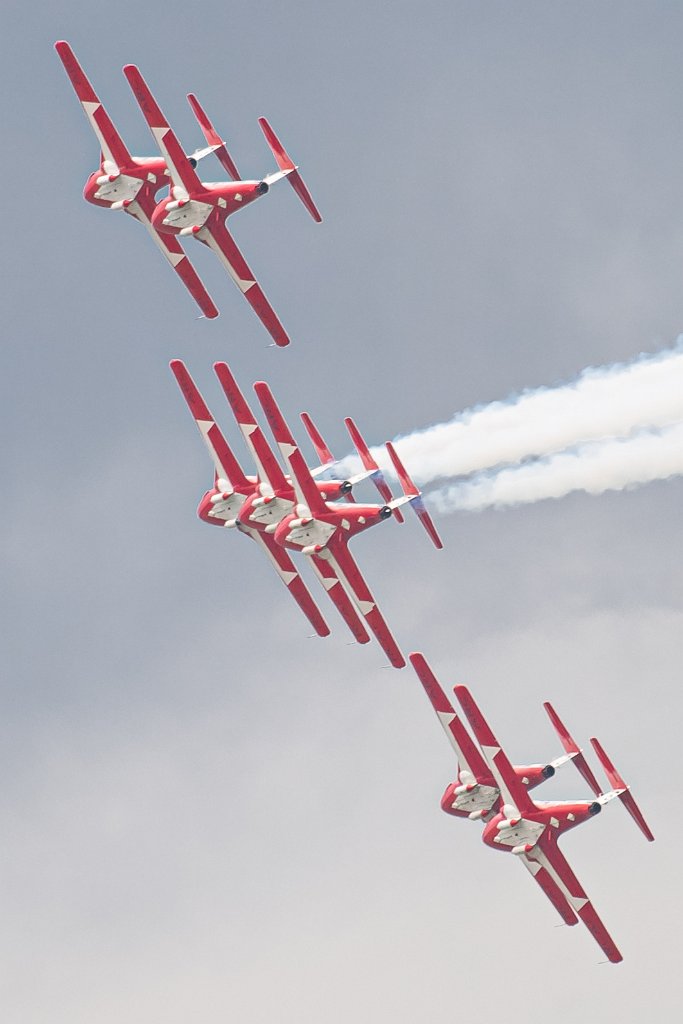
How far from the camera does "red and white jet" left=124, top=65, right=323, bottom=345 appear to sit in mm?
74875

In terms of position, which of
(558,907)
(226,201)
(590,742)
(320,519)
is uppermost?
(226,201)

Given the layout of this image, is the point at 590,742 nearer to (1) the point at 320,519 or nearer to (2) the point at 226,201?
(1) the point at 320,519

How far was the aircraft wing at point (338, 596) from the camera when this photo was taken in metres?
79.0

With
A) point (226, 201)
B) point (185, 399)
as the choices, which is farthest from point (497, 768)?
point (226, 201)

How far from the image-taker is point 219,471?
8131 centimetres

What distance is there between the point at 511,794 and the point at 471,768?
7.00 feet

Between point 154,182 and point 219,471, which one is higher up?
point 154,182

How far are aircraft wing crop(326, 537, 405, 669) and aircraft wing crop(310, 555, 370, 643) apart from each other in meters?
0.35

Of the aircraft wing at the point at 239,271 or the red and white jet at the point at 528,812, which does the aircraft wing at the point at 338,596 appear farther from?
the aircraft wing at the point at 239,271

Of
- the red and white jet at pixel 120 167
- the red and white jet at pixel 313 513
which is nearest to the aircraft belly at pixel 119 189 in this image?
the red and white jet at pixel 120 167

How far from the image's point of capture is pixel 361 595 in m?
79.8

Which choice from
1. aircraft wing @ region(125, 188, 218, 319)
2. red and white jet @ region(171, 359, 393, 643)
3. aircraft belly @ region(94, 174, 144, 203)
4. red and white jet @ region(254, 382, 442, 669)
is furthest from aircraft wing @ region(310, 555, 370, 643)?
aircraft belly @ region(94, 174, 144, 203)

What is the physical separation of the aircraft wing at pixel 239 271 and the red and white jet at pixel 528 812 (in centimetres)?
1658

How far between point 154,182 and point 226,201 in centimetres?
334
